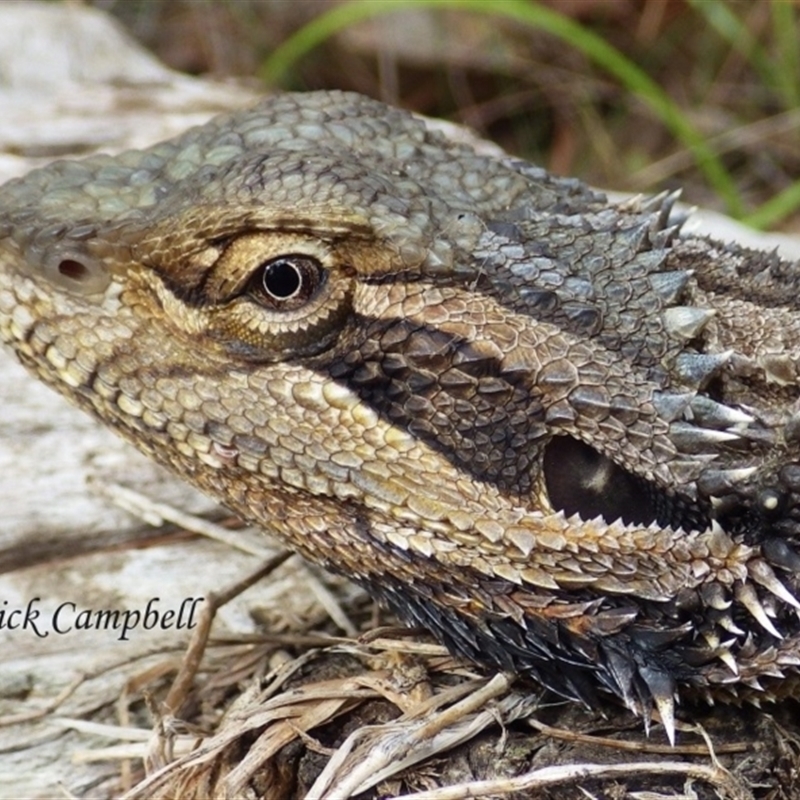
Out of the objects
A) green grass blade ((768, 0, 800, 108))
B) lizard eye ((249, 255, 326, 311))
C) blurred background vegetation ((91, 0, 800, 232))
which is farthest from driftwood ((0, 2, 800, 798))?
green grass blade ((768, 0, 800, 108))

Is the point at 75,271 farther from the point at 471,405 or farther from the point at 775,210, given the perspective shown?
the point at 775,210

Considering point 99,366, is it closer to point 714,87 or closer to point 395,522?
point 395,522

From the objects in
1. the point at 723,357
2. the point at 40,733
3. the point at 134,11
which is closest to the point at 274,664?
the point at 40,733

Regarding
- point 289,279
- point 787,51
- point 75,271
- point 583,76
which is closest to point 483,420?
point 289,279

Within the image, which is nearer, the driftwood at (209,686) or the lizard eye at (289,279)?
the lizard eye at (289,279)

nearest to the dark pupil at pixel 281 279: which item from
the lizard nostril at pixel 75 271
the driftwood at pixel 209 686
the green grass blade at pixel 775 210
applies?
the lizard nostril at pixel 75 271

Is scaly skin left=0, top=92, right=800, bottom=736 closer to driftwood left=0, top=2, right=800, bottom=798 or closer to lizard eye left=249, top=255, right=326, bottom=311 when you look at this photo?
lizard eye left=249, top=255, right=326, bottom=311

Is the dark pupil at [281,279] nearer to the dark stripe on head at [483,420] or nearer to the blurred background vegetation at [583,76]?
the dark stripe on head at [483,420]
